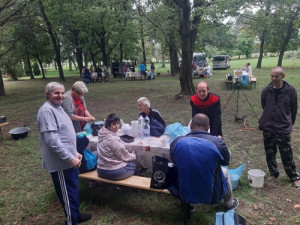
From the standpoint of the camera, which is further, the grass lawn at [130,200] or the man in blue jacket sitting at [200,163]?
the grass lawn at [130,200]

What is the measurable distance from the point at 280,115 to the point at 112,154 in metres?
2.60

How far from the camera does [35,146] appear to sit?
20.1 feet

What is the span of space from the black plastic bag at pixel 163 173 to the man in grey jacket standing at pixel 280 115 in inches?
75.1

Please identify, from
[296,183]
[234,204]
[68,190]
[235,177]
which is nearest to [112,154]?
[68,190]

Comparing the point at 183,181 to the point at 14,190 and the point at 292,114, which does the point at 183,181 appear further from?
the point at 14,190

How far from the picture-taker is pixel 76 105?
430cm

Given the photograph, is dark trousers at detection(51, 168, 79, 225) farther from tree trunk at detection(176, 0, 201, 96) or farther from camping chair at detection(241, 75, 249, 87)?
camping chair at detection(241, 75, 249, 87)

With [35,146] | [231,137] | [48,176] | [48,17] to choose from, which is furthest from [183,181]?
[48,17]

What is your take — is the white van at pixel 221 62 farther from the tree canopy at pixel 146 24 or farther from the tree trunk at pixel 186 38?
the tree trunk at pixel 186 38

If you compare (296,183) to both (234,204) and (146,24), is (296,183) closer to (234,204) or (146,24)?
(234,204)

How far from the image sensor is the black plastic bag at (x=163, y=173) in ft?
9.00

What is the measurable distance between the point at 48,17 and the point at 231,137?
18.7m

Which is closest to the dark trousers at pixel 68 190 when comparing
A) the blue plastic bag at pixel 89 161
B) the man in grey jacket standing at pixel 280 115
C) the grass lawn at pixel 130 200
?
the grass lawn at pixel 130 200

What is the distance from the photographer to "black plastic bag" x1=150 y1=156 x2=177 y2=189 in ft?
9.00
